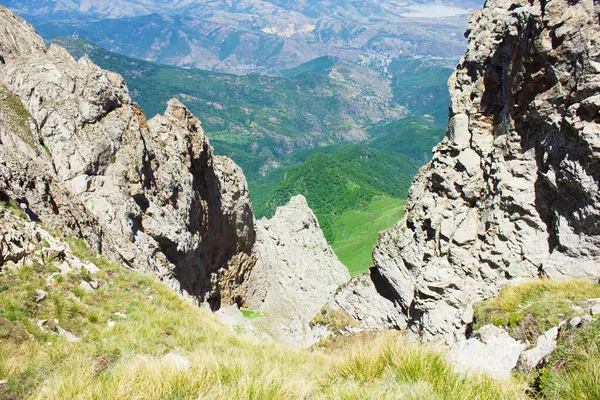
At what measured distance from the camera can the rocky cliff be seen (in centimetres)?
1675

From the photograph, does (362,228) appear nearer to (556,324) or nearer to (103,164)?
(103,164)

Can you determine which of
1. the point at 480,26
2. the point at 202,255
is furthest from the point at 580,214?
the point at 202,255

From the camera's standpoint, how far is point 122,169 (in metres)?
23.1

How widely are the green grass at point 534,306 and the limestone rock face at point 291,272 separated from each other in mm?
25882

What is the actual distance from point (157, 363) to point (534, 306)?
936 centimetres

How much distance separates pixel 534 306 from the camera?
33.8 ft

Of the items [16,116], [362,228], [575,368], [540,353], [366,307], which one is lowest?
[362,228]

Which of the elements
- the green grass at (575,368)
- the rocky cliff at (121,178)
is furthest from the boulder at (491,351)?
the rocky cliff at (121,178)

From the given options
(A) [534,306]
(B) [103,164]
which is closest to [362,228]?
(B) [103,164]

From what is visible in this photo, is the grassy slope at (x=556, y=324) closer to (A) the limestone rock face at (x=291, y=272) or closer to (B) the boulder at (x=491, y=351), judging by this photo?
(B) the boulder at (x=491, y=351)

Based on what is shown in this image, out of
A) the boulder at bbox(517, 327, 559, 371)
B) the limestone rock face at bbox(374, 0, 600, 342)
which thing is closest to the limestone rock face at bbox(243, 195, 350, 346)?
the limestone rock face at bbox(374, 0, 600, 342)

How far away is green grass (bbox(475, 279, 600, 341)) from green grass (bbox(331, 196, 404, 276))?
3729 inches

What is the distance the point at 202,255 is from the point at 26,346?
23.8m

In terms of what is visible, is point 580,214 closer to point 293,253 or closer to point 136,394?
point 136,394
